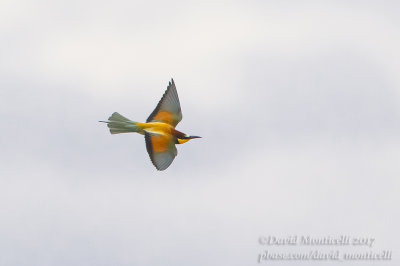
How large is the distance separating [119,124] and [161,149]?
651mm

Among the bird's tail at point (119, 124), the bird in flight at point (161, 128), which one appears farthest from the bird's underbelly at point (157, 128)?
the bird's tail at point (119, 124)

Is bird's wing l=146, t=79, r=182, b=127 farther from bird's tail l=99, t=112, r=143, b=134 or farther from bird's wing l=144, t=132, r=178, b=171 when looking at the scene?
bird's tail l=99, t=112, r=143, b=134

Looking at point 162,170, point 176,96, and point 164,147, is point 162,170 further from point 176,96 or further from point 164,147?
point 176,96

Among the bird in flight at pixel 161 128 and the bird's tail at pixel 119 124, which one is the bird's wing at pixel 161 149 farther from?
the bird's tail at pixel 119 124

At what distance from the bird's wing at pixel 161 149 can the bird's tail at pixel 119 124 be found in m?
0.25

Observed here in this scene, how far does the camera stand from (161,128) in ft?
32.9

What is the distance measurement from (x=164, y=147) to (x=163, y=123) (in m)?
0.44

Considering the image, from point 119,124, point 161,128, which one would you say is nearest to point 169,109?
point 161,128

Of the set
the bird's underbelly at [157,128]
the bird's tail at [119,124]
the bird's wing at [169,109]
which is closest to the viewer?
the bird's tail at [119,124]

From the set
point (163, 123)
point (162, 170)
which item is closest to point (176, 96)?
point (163, 123)

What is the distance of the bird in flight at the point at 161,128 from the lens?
9.72 m

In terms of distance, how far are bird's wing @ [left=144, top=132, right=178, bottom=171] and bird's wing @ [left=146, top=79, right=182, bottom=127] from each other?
1.01 ft

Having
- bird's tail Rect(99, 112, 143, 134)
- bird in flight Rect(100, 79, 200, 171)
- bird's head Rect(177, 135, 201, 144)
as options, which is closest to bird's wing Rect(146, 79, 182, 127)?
bird in flight Rect(100, 79, 200, 171)

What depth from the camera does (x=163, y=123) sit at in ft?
33.3
